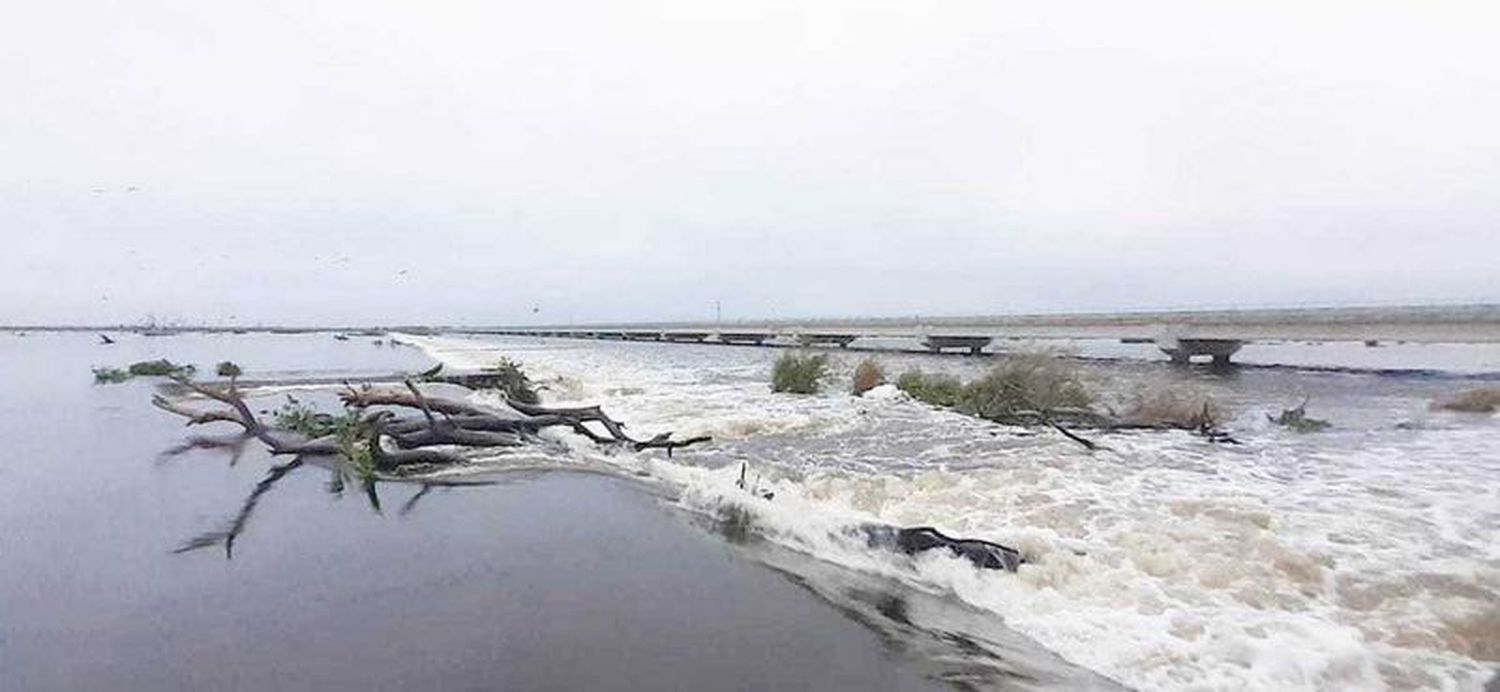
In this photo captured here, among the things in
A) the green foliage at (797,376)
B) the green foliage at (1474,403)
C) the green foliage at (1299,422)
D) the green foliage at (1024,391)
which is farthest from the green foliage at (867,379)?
the green foliage at (1474,403)

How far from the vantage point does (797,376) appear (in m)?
27.8

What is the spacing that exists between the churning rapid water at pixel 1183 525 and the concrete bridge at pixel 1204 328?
53.9 ft

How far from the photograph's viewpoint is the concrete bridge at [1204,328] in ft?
106

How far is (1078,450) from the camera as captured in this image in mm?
14852

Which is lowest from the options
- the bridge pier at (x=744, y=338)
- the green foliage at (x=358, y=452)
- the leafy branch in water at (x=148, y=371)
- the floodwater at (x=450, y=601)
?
the bridge pier at (x=744, y=338)

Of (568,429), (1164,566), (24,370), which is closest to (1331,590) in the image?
(1164,566)

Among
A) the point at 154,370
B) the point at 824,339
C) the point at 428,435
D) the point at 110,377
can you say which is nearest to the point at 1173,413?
the point at 428,435

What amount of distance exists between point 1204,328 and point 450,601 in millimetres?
45666

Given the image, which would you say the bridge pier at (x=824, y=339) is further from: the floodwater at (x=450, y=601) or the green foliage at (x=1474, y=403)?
the floodwater at (x=450, y=601)

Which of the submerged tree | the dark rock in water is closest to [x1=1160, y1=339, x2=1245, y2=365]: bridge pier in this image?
the submerged tree

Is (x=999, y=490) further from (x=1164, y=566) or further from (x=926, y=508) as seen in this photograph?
(x=1164, y=566)

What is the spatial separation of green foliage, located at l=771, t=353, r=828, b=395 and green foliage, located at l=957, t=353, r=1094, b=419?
6396mm

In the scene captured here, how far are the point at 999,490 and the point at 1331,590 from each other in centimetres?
450

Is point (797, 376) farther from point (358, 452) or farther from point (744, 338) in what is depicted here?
point (744, 338)
